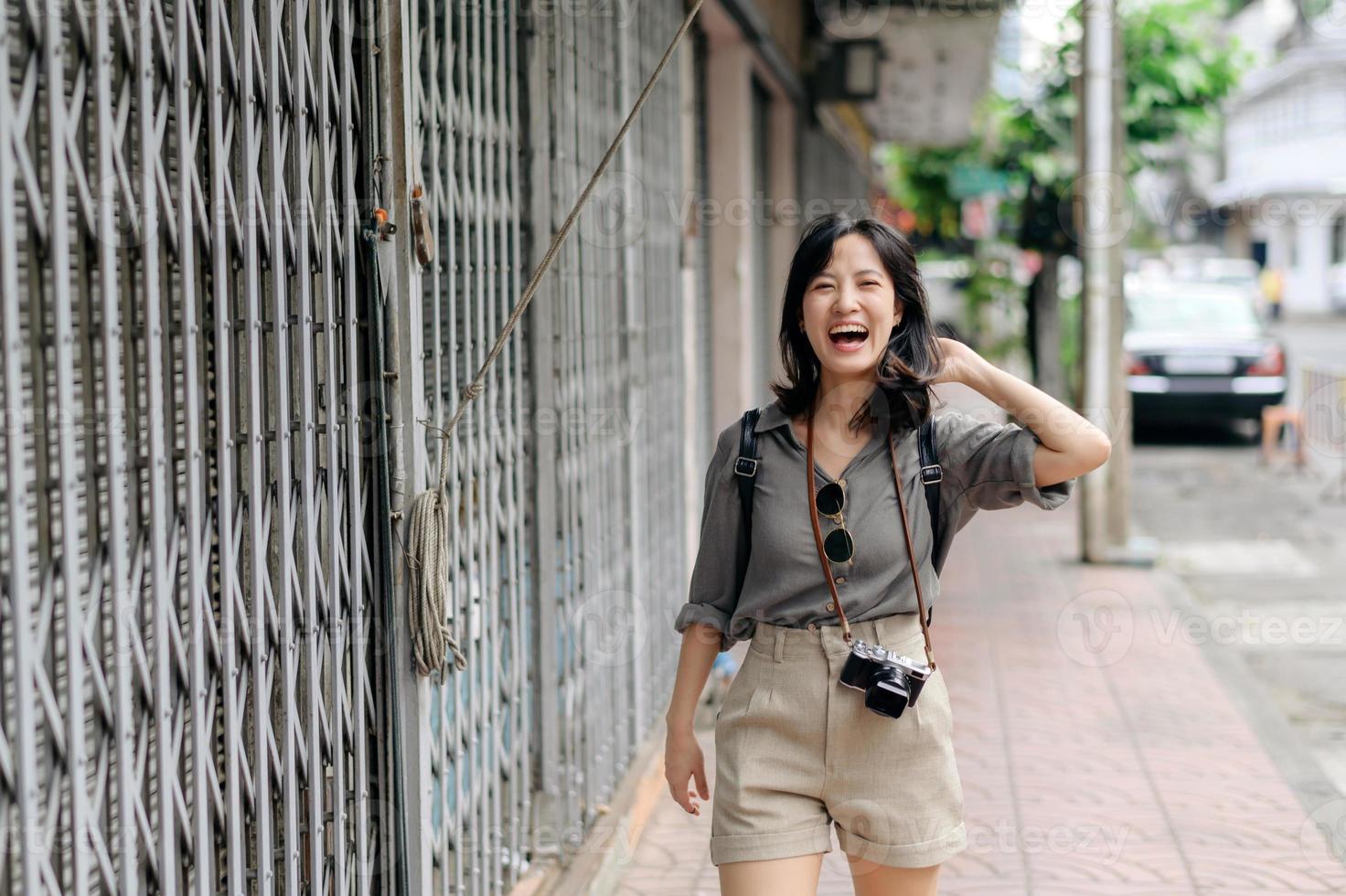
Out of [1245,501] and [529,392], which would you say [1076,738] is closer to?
[529,392]

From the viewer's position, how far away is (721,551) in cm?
285

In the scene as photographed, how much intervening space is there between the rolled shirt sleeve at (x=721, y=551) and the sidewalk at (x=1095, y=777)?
202cm

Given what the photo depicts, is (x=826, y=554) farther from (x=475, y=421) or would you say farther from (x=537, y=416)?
(x=537, y=416)

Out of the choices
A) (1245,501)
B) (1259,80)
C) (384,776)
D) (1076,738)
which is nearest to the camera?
(384,776)

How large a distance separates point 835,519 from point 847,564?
8 cm

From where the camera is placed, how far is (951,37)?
11703 millimetres

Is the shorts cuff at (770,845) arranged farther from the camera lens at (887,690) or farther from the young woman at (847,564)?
the camera lens at (887,690)

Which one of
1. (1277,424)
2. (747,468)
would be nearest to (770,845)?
(747,468)

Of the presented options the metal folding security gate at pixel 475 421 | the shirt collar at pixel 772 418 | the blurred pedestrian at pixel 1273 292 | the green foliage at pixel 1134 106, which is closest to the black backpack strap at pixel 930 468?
the shirt collar at pixel 772 418

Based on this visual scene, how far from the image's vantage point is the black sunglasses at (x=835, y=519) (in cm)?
273

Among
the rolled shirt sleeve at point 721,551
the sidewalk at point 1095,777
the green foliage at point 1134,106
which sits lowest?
the sidewalk at point 1095,777

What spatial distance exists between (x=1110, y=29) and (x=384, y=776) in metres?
8.41

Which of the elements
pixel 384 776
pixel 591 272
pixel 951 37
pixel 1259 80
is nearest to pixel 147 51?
pixel 384 776

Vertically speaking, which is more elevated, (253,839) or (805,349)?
(805,349)
